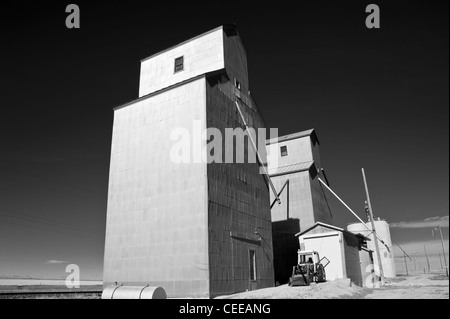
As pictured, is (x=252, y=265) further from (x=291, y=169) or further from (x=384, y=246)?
(x=384, y=246)

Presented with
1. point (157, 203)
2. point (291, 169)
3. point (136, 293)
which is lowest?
point (136, 293)

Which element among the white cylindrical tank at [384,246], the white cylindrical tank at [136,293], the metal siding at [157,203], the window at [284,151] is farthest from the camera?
the white cylindrical tank at [384,246]

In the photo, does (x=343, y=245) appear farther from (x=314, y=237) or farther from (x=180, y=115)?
(x=180, y=115)

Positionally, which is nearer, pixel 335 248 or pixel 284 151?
pixel 335 248

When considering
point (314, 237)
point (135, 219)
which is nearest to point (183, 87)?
point (135, 219)

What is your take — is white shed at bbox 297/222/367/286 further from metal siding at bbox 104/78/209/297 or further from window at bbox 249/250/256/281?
metal siding at bbox 104/78/209/297

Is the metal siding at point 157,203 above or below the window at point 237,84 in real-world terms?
below

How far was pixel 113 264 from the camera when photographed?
2198cm

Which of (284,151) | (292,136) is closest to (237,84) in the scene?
(292,136)

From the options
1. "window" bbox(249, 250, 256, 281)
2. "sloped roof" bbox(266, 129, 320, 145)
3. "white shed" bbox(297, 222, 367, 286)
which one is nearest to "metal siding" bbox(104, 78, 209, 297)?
"window" bbox(249, 250, 256, 281)

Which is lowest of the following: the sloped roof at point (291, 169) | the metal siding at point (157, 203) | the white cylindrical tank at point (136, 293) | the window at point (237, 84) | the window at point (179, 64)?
the white cylindrical tank at point (136, 293)

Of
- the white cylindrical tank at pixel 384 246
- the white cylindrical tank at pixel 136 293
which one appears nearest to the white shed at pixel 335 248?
the white cylindrical tank at pixel 136 293

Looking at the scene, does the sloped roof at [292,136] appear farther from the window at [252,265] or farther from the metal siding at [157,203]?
the metal siding at [157,203]
